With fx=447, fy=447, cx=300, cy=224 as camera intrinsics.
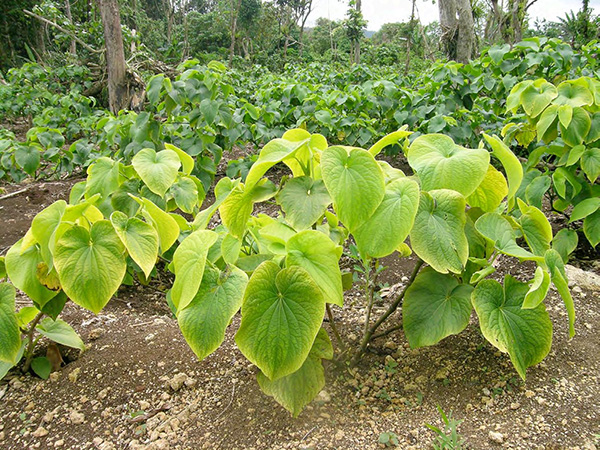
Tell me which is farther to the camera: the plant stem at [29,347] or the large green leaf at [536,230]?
the plant stem at [29,347]

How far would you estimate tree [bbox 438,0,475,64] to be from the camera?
197 inches

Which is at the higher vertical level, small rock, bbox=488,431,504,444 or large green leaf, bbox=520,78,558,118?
large green leaf, bbox=520,78,558,118

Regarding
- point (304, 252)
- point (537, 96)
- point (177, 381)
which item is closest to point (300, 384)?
point (304, 252)

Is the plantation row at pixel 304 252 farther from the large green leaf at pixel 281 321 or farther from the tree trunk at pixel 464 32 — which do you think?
the tree trunk at pixel 464 32

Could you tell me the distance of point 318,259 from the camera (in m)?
0.78

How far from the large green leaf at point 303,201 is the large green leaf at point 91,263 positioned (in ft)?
1.15

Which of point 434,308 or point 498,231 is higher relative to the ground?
point 498,231

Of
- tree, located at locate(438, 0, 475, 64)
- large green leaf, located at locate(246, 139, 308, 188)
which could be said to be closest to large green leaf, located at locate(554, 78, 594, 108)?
large green leaf, located at locate(246, 139, 308, 188)

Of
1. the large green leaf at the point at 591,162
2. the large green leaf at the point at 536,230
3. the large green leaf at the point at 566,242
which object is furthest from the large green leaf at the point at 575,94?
the large green leaf at the point at 536,230

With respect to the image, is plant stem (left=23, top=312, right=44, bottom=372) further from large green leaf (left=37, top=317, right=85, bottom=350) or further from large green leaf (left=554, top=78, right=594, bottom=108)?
large green leaf (left=554, top=78, right=594, bottom=108)

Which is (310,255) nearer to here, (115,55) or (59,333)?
(59,333)

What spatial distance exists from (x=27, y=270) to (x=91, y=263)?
0.65ft

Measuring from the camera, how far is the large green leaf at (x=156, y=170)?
1.26m

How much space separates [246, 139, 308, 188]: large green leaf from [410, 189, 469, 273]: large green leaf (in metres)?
0.26
